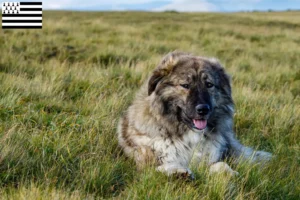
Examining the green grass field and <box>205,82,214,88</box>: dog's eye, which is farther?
<box>205,82,214,88</box>: dog's eye

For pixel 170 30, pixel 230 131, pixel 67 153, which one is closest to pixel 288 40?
pixel 170 30

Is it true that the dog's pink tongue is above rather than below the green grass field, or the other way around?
above

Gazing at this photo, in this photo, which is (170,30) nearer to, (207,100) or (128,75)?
(128,75)

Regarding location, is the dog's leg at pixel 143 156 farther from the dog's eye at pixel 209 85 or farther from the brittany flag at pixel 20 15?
the brittany flag at pixel 20 15

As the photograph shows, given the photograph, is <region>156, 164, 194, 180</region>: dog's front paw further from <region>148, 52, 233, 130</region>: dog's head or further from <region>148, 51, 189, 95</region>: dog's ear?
<region>148, 51, 189, 95</region>: dog's ear

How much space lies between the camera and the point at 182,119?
4.36m

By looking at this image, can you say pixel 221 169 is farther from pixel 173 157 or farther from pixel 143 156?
pixel 143 156

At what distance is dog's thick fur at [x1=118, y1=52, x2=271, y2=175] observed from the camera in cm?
423

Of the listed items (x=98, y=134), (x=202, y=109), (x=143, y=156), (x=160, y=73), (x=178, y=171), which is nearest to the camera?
(x=178, y=171)

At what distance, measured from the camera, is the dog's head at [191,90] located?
13.8 feet

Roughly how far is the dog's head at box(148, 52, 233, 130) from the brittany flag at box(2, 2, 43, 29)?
32.0ft

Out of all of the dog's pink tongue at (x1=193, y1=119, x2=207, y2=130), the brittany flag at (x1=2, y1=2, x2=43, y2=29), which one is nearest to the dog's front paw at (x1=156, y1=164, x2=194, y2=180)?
the dog's pink tongue at (x1=193, y1=119, x2=207, y2=130)

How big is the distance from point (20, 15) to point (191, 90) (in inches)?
453

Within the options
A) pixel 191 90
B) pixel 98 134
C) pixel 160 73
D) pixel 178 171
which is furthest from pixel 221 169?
pixel 98 134
